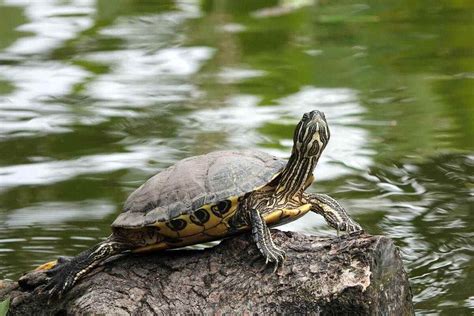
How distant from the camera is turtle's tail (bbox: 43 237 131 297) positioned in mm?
3385

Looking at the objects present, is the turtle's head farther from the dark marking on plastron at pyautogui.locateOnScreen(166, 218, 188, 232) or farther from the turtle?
the dark marking on plastron at pyautogui.locateOnScreen(166, 218, 188, 232)

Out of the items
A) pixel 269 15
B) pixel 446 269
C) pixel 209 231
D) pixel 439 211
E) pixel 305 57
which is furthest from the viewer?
pixel 269 15

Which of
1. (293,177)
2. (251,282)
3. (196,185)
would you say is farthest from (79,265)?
(293,177)

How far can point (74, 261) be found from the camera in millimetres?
3400

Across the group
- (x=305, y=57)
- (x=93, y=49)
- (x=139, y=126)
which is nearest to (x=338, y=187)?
(x=139, y=126)

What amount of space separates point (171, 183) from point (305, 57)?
476 cm

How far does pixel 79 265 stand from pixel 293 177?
69cm

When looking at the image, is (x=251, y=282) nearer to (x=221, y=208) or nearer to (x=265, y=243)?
(x=265, y=243)

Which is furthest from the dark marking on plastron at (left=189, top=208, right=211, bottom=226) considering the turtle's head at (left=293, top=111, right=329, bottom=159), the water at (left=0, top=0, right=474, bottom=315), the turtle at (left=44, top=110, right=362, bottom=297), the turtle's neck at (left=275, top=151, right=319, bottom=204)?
the water at (left=0, top=0, right=474, bottom=315)

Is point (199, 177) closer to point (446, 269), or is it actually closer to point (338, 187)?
point (446, 269)

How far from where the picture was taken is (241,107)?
6852 millimetres

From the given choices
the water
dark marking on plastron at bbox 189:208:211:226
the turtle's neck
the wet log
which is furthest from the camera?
the water

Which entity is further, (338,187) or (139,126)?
(139,126)

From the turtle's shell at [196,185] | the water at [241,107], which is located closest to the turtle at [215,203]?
the turtle's shell at [196,185]
